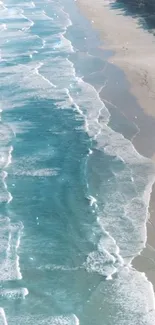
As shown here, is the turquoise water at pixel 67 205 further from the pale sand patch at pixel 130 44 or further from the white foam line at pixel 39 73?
the pale sand patch at pixel 130 44

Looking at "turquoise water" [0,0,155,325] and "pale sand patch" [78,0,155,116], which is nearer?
"turquoise water" [0,0,155,325]

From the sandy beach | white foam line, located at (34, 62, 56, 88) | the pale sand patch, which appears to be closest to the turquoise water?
white foam line, located at (34, 62, 56, 88)

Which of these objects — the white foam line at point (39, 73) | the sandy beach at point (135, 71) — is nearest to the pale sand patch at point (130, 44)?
the sandy beach at point (135, 71)

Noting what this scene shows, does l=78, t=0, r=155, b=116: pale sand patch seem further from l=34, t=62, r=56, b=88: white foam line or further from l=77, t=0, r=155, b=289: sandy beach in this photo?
l=34, t=62, r=56, b=88: white foam line

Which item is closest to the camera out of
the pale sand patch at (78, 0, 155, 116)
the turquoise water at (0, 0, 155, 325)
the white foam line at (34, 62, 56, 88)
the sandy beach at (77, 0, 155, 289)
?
the turquoise water at (0, 0, 155, 325)

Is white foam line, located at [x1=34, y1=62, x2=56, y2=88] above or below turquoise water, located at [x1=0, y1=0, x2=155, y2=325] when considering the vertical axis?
below

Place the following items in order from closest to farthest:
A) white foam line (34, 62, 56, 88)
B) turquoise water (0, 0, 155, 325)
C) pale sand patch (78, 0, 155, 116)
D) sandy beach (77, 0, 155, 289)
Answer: turquoise water (0, 0, 155, 325)
sandy beach (77, 0, 155, 289)
pale sand patch (78, 0, 155, 116)
white foam line (34, 62, 56, 88)

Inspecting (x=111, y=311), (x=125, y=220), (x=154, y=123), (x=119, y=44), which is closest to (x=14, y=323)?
(x=111, y=311)

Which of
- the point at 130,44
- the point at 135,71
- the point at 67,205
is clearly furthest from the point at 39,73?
the point at 67,205

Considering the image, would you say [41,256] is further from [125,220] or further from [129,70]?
[129,70]
